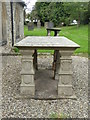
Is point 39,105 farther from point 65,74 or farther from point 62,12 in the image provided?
point 62,12

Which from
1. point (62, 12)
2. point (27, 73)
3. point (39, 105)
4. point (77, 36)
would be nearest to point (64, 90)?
point (39, 105)

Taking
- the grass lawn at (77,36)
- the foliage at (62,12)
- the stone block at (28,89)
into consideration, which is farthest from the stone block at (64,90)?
the foliage at (62,12)

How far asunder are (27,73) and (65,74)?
2.51 feet

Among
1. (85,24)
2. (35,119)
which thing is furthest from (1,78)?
(85,24)

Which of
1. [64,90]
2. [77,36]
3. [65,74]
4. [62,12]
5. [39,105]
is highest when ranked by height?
[62,12]

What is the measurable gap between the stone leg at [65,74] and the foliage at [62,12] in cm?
2038

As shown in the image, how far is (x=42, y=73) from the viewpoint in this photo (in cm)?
519

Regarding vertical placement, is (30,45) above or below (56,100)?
above

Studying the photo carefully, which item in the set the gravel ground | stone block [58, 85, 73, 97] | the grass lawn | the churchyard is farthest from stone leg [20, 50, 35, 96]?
the grass lawn

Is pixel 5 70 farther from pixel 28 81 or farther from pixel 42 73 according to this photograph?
pixel 28 81

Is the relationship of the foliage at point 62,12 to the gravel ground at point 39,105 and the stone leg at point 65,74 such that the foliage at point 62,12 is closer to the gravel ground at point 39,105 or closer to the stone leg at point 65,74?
the gravel ground at point 39,105

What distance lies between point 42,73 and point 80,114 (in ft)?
7.94

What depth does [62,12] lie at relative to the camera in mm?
25922

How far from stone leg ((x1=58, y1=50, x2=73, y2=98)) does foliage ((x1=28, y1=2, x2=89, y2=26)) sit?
20.4m
